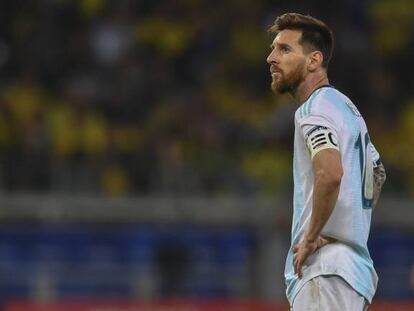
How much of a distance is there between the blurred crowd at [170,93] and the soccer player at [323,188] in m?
9.49

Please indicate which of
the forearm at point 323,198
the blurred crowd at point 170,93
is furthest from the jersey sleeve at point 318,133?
the blurred crowd at point 170,93

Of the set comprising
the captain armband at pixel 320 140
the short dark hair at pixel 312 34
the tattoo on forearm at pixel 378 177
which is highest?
the short dark hair at pixel 312 34

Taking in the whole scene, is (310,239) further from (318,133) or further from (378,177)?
(378,177)

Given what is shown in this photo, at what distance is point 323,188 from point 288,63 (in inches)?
25.1

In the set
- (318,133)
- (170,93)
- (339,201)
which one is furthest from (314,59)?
(170,93)

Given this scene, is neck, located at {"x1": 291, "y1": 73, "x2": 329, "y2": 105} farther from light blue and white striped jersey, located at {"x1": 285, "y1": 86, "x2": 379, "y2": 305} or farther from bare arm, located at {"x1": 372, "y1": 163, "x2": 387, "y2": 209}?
bare arm, located at {"x1": 372, "y1": 163, "x2": 387, "y2": 209}

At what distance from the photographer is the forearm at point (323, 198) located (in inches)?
211

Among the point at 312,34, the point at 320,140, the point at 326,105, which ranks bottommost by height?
the point at 320,140

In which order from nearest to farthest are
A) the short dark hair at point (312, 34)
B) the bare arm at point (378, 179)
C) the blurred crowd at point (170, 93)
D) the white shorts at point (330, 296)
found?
the white shorts at point (330, 296)
the short dark hair at point (312, 34)
the bare arm at point (378, 179)
the blurred crowd at point (170, 93)

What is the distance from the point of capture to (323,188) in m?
5.36

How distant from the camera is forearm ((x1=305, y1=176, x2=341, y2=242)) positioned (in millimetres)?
5352

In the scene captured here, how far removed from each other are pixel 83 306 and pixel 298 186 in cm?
931

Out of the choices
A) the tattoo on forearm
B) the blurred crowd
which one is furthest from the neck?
the blurred crowd

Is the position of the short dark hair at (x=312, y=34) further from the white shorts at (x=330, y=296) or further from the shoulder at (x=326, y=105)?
the white shorts at (x=330, y=296)
